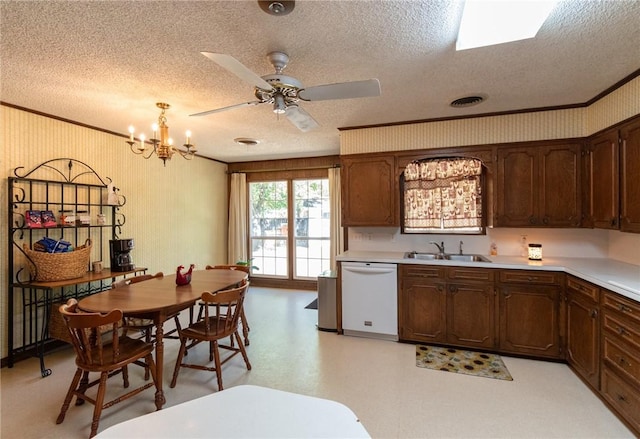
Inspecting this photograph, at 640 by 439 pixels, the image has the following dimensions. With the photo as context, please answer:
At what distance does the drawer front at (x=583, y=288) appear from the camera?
90.2 inches

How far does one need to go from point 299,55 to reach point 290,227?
401 cm

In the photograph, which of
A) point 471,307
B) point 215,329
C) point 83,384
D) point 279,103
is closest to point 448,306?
point 471,307

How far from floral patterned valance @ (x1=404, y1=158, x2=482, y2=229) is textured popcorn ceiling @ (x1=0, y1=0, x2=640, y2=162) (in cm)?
74

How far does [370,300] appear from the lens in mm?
3438

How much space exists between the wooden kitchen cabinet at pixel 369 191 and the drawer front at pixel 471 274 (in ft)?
2.84

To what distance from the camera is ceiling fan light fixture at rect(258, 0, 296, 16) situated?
1523 mm

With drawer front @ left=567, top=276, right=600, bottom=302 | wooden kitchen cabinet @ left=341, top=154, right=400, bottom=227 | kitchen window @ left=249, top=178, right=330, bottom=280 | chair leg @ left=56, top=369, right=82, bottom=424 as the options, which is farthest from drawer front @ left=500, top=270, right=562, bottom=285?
chair leg @ left=56, top=369, right=82, bottom=424

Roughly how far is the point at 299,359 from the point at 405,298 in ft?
4.42

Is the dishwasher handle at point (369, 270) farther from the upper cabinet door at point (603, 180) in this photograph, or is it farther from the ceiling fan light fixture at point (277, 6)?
the ceiling fan light fixture at point (277, 6)

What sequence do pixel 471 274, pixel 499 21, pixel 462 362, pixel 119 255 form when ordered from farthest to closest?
pixel 119 255, pixel 471 274, pixel 462 362, pixel 499 21

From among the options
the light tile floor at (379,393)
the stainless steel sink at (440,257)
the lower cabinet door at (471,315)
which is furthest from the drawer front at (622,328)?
the stainless steel sink at (440,257)

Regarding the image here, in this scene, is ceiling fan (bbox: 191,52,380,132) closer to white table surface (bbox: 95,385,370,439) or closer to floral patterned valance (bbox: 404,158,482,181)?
white table surface (bbox: 95,385,370,439)

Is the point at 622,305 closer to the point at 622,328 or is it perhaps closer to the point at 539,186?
the point at 622,328

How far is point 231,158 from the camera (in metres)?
5.71
